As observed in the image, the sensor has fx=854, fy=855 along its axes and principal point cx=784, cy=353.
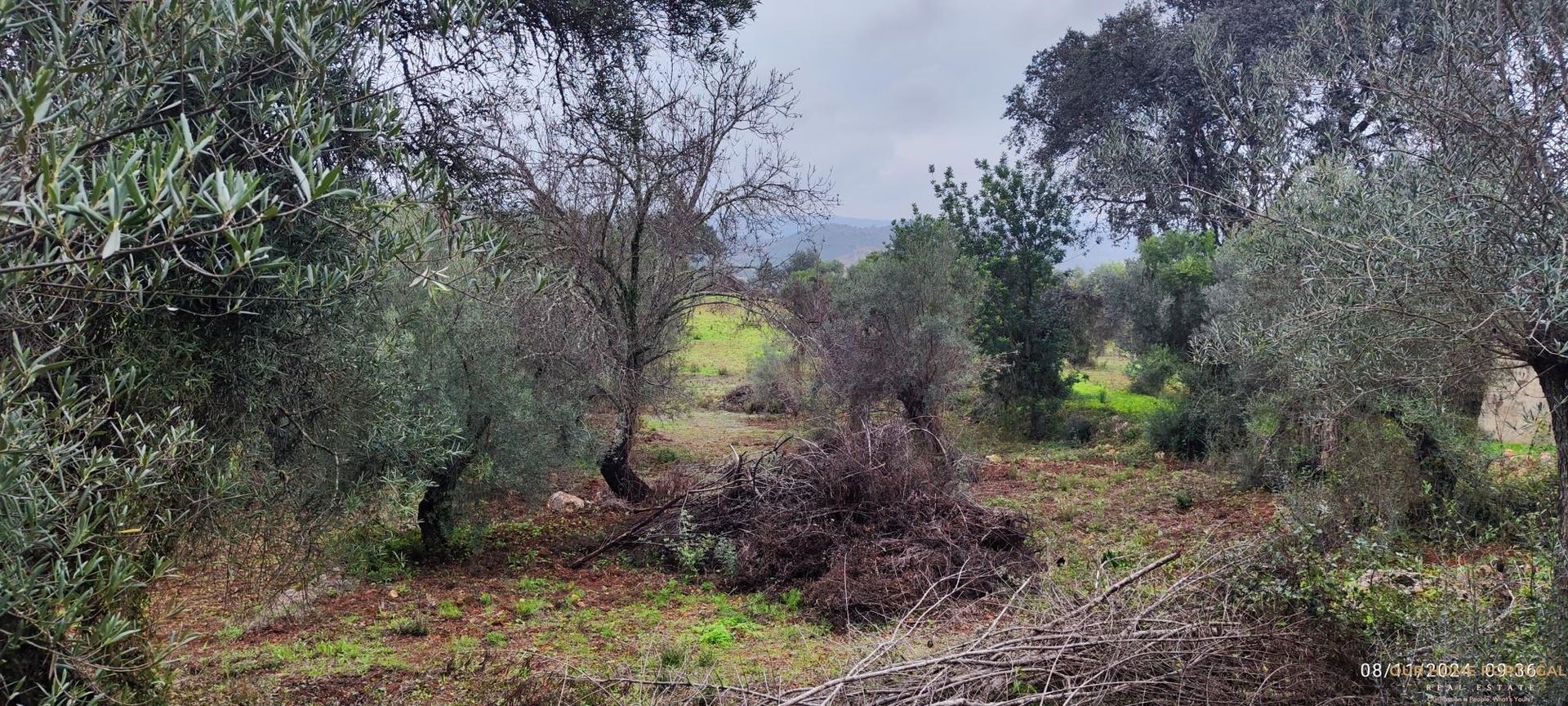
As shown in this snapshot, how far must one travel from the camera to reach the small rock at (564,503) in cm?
1121

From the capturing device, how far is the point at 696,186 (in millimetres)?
10953

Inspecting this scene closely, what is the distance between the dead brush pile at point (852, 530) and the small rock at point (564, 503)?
2.41 meters

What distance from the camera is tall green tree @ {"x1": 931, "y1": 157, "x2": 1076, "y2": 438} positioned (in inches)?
662

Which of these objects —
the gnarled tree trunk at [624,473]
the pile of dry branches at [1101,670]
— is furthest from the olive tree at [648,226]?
the pile of dry branches at [1101,670]

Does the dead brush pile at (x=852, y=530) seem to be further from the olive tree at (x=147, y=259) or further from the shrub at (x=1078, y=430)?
the shrub at (x=1078, y=430)

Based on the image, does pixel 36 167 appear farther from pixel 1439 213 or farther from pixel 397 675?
pixel 1439 213

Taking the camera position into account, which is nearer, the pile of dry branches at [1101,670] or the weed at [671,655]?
the pile of dry branches at [1101,670]

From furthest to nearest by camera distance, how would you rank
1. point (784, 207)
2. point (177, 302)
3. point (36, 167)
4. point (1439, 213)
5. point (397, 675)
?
point (784, 207) < point (397, 675) < point (1439, 213) < point (177, 302) < point (36, 167)

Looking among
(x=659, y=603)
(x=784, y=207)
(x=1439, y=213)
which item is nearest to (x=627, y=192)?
(x=784, y=207)

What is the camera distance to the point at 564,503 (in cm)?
1135

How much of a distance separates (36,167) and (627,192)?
875 centimetres

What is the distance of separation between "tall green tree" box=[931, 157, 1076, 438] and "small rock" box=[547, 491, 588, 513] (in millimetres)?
8609

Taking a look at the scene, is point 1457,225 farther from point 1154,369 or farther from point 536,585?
point 1154,369

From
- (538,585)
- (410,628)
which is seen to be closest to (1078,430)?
(538,585)
